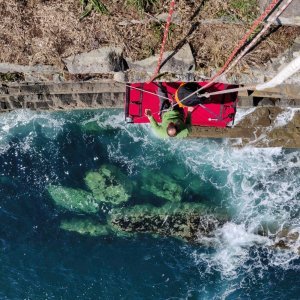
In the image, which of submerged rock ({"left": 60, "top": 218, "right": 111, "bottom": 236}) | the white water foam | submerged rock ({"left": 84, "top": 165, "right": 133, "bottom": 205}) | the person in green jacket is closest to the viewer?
the person in green jacket

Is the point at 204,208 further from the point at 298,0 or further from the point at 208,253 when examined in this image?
the point at 298,0

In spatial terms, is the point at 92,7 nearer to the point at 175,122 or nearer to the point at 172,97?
the point at 172,97

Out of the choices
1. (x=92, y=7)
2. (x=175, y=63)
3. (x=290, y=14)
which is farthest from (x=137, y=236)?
(x=290, y=14)

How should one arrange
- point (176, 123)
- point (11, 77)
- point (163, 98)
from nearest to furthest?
point (176, 123), point (163, 98), point (11, 77)

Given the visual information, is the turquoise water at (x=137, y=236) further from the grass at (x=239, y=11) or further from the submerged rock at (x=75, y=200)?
the grass at (x=239, y=11)

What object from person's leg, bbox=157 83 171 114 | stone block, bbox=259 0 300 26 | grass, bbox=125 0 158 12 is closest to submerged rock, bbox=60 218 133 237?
person's leg, bbox=157 83 171 114

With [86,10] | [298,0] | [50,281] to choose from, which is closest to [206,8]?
[298,0]

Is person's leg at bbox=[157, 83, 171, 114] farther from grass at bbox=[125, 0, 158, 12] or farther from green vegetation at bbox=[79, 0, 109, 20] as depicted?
green vegetation at bbox=[79, 0, 109, 20]
